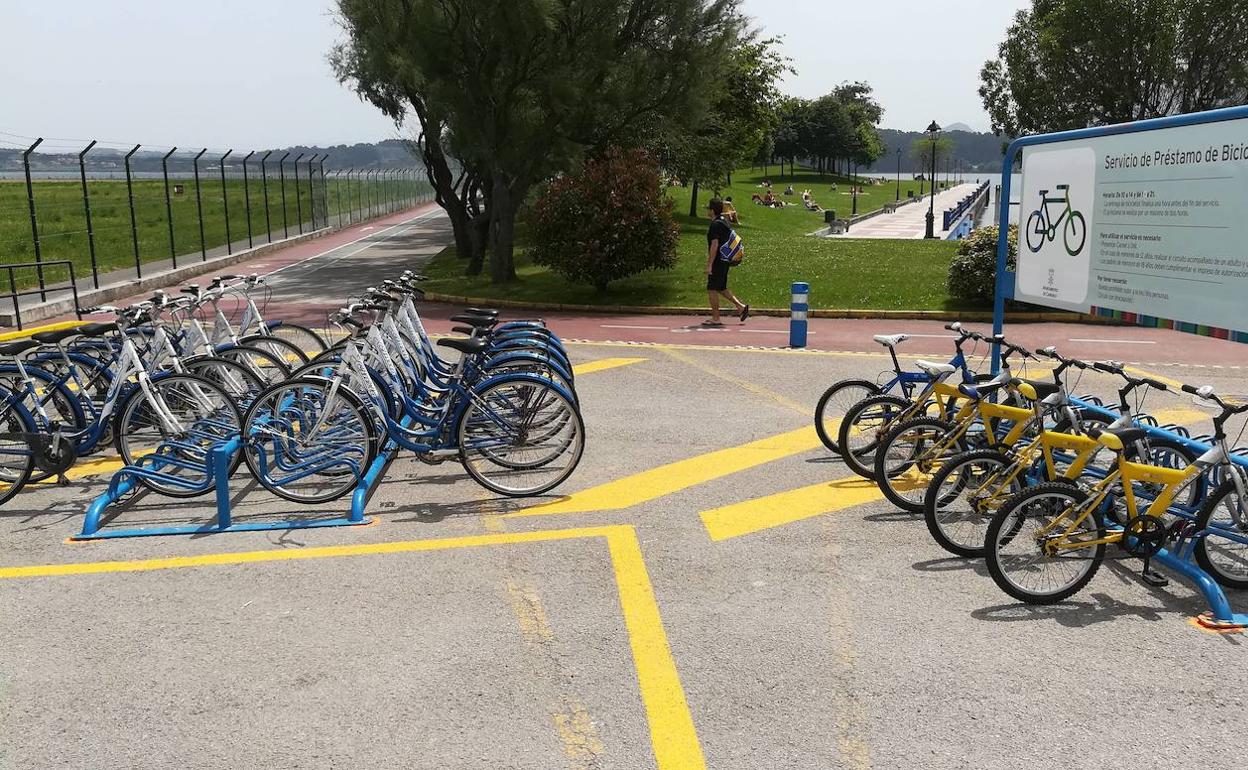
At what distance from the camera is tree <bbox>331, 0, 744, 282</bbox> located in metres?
17.8

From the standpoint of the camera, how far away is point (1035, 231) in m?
7.32

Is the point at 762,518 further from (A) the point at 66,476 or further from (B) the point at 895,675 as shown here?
(A) the point at 66,476

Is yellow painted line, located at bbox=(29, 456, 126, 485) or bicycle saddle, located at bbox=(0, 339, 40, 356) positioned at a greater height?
bicycle saddle, located at bbox=(0, 339, 40, 356)

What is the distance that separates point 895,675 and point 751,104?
3418cm

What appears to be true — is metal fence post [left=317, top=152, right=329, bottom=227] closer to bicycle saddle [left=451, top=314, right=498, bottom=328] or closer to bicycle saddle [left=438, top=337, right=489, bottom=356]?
bicycle saddle [left=451, top=314, right=498, bottom=328]

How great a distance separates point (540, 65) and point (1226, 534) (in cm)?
1538

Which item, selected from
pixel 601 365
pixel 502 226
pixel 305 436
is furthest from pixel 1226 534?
pixel 502 226

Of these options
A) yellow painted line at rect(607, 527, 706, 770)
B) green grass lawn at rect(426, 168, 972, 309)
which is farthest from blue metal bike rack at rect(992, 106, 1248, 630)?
green grass lawn at rect(426, 168, 972, 309)

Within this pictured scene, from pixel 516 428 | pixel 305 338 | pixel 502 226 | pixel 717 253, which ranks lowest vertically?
pixel 516 428

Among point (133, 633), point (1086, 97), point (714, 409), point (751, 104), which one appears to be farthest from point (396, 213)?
point (133, 633)

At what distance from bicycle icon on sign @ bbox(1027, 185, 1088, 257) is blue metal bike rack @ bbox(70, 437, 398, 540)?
198 inches

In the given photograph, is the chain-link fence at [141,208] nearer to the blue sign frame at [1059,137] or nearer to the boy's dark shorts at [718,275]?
the boy's dark shorts at [718,275]

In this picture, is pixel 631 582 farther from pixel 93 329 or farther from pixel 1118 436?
pixel 93 329

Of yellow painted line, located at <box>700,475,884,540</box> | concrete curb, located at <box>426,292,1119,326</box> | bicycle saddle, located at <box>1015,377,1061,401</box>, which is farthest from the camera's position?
concrete curb, located at <box>426,292,1119,326</box>
